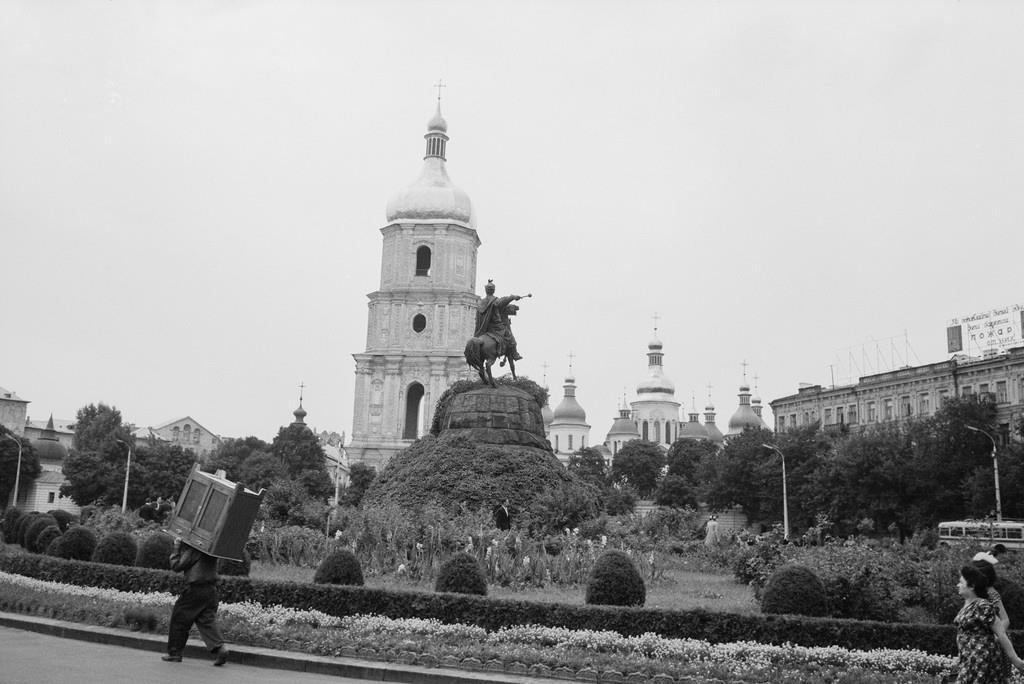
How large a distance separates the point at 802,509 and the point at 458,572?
4009cm

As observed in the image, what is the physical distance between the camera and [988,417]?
144 feet

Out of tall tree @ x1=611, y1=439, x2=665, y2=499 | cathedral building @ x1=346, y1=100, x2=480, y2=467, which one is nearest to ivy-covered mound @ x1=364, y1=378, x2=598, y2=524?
cathedral building @ x1=346, y1=100, x2=480, y2=467

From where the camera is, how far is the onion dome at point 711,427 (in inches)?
4279

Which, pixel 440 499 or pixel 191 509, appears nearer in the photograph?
pixel 191 509

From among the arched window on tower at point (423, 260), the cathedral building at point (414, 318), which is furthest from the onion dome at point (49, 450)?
the arched window on tower at point (423, 260)

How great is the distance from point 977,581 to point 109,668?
8020mm

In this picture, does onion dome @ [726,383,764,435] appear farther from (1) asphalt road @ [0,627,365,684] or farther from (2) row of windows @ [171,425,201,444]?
(1) asphalt road @ [0,627,365,684]

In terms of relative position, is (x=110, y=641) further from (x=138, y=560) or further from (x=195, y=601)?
(x=138, y=560)

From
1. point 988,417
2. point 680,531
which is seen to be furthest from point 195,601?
point 988,417

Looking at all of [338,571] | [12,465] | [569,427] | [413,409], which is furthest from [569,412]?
[338,571]

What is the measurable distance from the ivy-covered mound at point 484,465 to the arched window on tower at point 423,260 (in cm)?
4981

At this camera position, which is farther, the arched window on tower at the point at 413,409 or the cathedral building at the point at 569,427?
the cathedral building at the point at 569,427

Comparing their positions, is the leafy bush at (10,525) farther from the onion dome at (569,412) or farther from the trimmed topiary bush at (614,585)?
the onion dome at (569,412)

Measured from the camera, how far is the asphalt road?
919 cm
